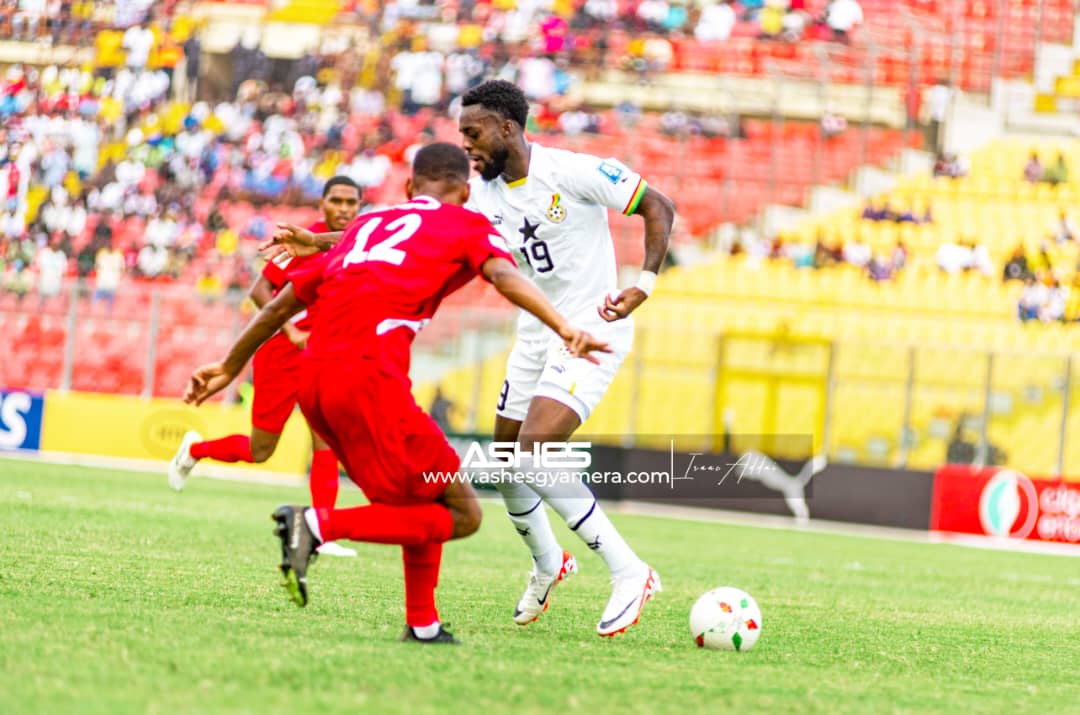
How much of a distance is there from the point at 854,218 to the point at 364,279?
74.2ft

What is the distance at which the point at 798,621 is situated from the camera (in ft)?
27.5

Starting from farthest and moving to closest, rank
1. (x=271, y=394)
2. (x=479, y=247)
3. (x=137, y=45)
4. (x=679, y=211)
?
(x=137, y=45) < (x=679, y=211) < (x=271, y=394) < (x=479, y=247)

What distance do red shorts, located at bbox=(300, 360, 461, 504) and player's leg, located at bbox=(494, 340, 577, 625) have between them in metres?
1.41

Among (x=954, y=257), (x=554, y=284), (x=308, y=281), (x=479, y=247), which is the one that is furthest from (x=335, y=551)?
(x=954, y=257)

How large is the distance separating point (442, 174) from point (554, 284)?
150 cm

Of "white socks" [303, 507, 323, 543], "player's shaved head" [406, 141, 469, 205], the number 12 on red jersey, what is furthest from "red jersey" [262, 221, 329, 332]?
"white socks" [303, 507, 323, 543]

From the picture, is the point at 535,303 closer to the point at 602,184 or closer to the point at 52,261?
the point at 602,184

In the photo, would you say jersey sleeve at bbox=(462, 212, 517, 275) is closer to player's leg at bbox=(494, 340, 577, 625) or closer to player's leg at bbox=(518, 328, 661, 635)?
player's leg at bbox=(518, 328, 661, 635)

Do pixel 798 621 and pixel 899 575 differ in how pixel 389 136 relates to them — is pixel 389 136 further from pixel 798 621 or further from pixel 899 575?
pixel 798 621

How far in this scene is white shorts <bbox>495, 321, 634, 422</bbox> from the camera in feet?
24.0

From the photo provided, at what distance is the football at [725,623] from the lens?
6.77m

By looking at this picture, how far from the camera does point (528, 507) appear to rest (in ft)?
24.4

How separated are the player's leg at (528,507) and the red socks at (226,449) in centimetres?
361

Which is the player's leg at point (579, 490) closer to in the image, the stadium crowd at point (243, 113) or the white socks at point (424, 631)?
the white socks at point (424, 631)
